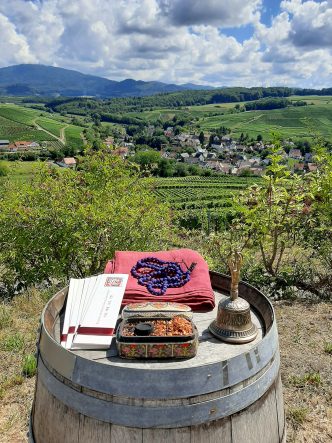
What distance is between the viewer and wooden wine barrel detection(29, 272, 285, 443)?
198 centimetres

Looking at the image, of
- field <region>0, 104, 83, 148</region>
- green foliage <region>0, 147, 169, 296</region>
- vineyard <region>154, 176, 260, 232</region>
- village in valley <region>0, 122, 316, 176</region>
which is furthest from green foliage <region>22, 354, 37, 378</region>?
field <region>0, 104, 83, 148</region>

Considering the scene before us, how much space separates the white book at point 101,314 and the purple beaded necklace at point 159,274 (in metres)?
0.17

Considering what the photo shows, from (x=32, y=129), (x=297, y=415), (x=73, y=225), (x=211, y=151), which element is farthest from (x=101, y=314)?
(x=32, y=129)

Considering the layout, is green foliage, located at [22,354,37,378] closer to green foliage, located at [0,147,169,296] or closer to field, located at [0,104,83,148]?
green foliage, located at [0,147,169,296]

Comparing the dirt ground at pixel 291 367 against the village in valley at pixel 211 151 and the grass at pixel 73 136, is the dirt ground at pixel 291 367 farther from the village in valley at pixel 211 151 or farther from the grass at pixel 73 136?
the grass at pixel 73 136

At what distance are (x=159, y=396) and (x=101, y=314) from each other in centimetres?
74

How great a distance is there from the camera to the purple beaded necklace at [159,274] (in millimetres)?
2969

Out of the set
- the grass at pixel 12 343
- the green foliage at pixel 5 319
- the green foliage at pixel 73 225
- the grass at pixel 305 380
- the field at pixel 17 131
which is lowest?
the field at pixel 17 131

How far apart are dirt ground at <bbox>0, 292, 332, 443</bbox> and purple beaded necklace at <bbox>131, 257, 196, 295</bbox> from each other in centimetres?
211

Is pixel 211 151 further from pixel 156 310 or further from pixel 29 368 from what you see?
pixel 156 310

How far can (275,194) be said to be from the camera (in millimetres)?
6570

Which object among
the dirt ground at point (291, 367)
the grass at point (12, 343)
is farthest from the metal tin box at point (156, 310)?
the grass at point (12, 343)

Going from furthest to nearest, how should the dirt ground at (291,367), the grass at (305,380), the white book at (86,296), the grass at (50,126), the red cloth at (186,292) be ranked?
the grass at (50,126), the grass at (305,380), the dirt ground at (291,367), the red cloth at (186,292), the white book at (86,296)

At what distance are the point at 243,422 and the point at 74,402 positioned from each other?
0.96m
